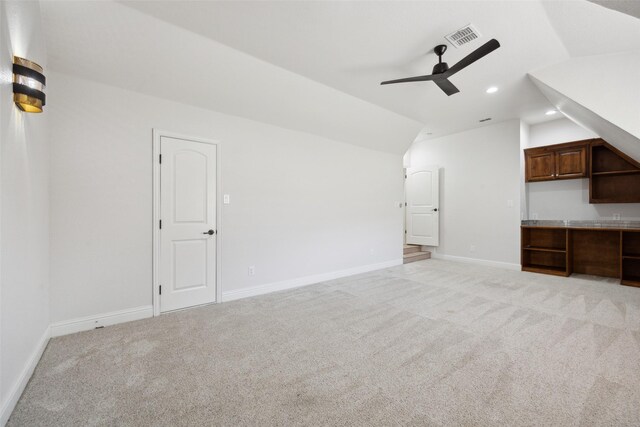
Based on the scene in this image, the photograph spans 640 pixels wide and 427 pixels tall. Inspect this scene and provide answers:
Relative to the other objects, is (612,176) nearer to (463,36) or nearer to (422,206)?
(422,206)

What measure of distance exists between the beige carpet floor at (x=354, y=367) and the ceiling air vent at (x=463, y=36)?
2.87 metres

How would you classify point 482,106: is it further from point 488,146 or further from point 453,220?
point 453,220

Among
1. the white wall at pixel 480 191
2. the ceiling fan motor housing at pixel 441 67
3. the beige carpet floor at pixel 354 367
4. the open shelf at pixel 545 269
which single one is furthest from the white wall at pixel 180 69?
the open shelf at pixel 545 269

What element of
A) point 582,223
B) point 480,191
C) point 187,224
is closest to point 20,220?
point 187,224

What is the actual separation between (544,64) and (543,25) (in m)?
0.88

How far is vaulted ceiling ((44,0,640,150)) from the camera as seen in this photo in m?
2.29

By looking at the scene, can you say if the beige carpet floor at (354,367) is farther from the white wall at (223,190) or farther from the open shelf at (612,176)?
the open shelf at (612,176)

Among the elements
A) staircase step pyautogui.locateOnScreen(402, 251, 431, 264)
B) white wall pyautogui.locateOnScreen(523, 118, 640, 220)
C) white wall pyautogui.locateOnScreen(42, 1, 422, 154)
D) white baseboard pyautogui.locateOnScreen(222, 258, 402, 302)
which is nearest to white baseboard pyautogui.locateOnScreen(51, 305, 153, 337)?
white baseboard pyautogui.locateOnScreen(222, 258, 402, 302)

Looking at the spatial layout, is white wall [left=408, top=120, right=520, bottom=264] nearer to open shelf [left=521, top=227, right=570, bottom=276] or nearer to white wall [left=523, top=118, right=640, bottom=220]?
open shelf [left=521, top=227, right=570, bottom=276]

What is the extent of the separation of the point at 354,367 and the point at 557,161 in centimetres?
557

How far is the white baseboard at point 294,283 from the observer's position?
3.61 m

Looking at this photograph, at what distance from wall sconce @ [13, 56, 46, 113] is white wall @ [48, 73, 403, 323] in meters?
1.05

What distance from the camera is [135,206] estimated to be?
2.92m

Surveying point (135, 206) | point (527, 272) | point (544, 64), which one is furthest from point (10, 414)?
point (527, 272)
